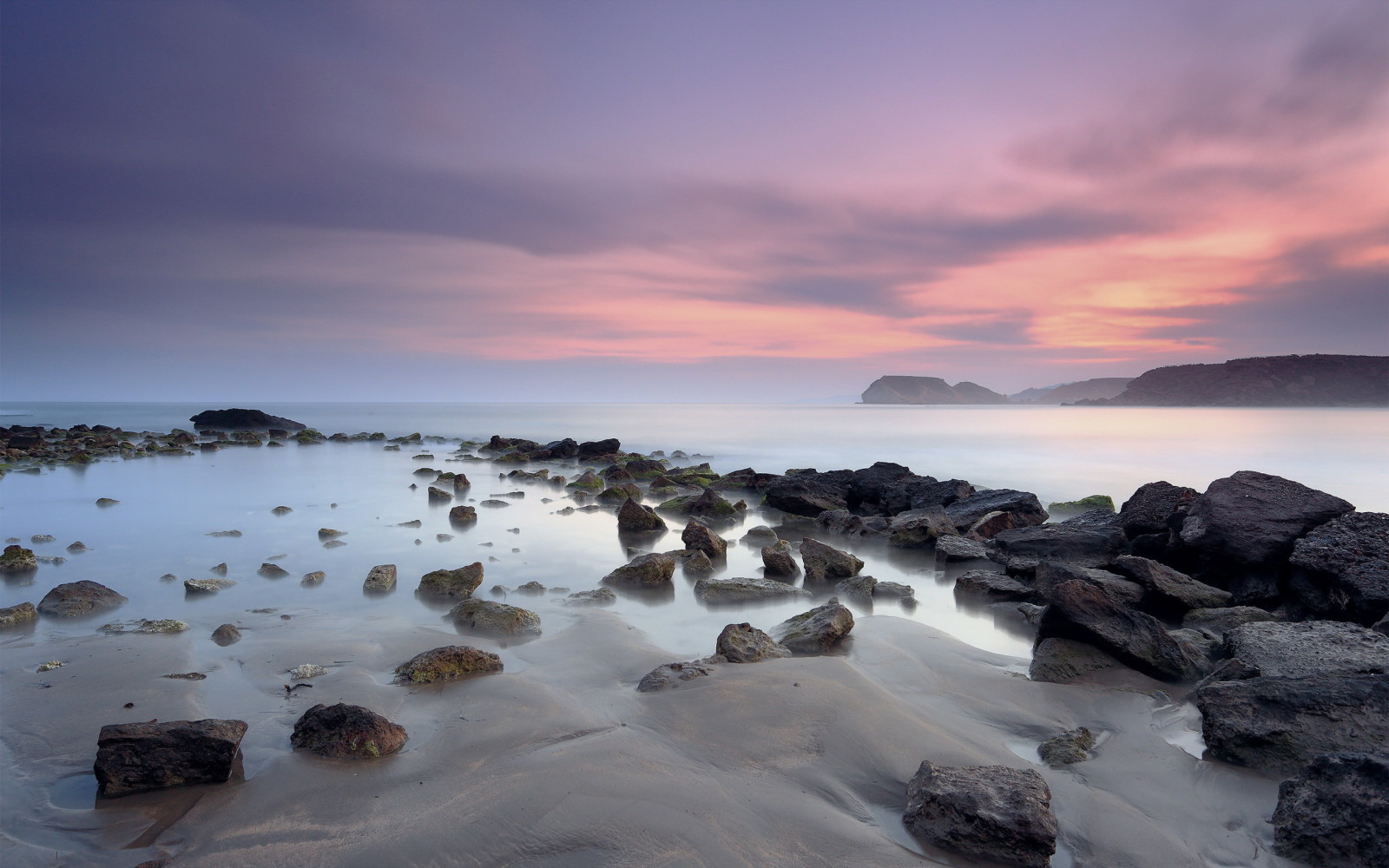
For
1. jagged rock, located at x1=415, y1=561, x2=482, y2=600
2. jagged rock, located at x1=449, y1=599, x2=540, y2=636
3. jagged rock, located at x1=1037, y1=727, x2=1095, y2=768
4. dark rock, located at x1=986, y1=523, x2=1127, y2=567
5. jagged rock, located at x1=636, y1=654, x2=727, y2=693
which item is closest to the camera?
jagged rock, located at x1=1037, y1=727, x2=1095, y2=768

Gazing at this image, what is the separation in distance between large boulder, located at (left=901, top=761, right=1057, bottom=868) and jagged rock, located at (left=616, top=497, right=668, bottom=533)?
9051 mm

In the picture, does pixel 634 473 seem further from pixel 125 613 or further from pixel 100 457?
pixel 100 457

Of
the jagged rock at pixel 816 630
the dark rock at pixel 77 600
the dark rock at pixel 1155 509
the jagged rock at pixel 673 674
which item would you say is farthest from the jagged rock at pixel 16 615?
the dark rock at pixel 1155 509

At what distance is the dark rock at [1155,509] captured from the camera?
30.4ft

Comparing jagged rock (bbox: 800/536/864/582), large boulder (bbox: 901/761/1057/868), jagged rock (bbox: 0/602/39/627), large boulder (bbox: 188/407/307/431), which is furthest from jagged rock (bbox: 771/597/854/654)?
large boulder (bbox: 188/407/307/431)

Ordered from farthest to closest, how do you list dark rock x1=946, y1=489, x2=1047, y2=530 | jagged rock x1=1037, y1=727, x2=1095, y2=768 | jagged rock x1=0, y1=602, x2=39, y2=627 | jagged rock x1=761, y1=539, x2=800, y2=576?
dark rock x1=946, y1=489, x2=1047, y2=530
jagged rock x1=761, y1=539, x2=800, y2=576
jagged rock x1=0, y1=602, x2=39, y2=627
jagged rock x1=1037, y1=727, x2=1095, y2=768

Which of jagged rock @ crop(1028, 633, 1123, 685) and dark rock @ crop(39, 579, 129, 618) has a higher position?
dark rock @ crop(39, 579, 129, 618)

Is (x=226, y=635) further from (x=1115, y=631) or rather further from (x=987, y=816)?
(x=1115, y=631)

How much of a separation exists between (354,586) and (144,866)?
5.39 m

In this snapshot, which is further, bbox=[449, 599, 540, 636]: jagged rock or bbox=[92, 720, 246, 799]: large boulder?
bbox=[449, 599, 540, 636]: jagged rock

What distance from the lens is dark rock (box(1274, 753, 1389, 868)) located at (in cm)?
288

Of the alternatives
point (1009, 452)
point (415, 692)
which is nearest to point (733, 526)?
point (415, 692)

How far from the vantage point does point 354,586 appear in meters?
7.85

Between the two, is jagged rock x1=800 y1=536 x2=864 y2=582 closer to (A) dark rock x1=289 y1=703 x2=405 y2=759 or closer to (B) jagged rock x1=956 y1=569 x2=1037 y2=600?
(B) jagged rock x1=956 y1=569 x2=1037 y2=600
